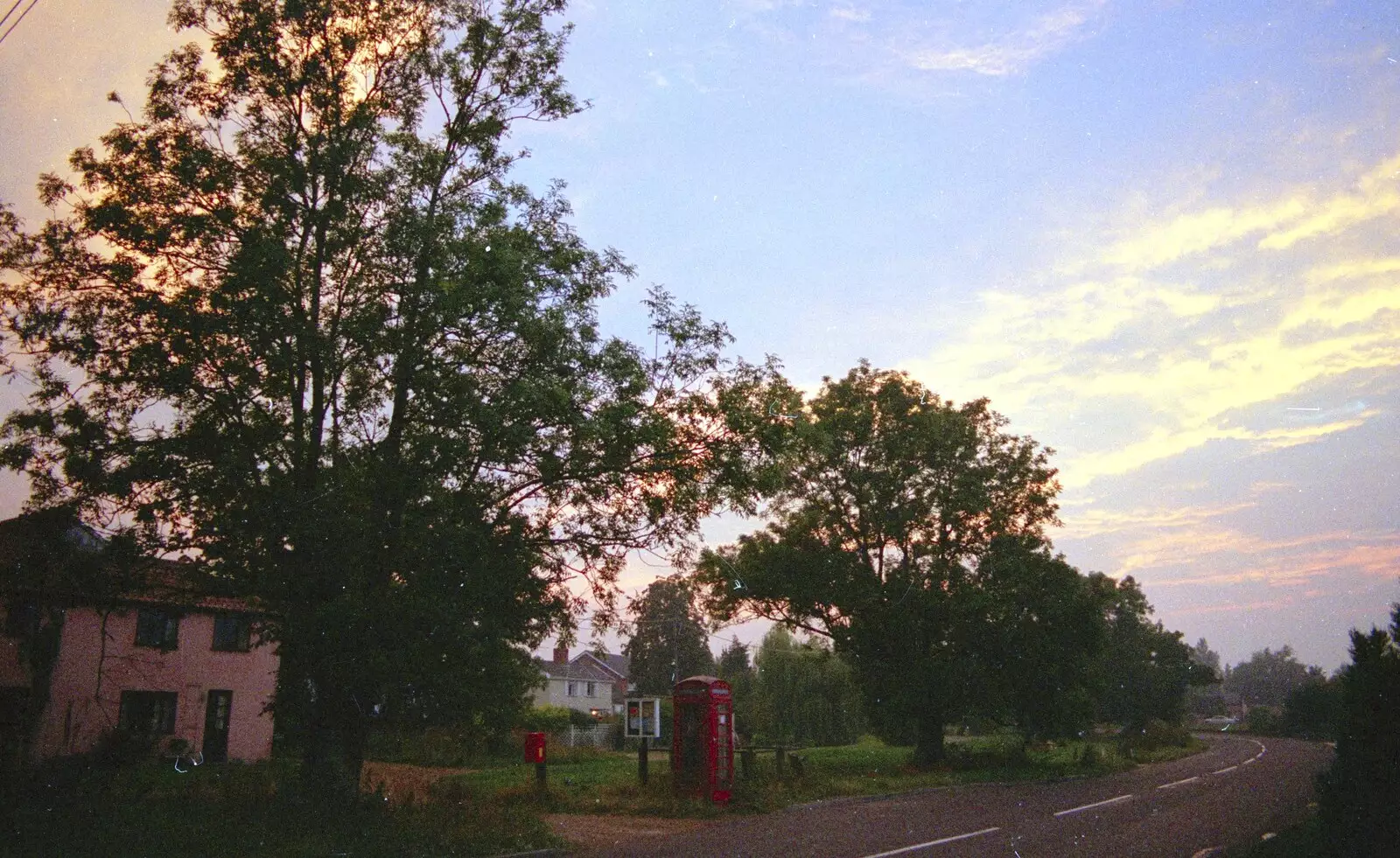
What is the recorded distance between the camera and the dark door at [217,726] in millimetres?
30578

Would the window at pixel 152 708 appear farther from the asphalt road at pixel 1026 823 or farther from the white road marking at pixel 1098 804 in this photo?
the white road marking at pixel 1098 804

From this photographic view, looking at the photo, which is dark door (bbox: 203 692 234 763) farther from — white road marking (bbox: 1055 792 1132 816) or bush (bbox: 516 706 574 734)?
white road marking (bbox: 1055 792 1132 816)

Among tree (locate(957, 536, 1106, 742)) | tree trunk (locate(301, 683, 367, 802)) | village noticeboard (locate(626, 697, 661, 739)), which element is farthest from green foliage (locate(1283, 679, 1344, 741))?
tree trunk (locate(301, 683, 367, 802))

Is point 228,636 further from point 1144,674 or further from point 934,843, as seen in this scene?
point 1144,674

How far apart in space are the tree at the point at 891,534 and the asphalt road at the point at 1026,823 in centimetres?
622

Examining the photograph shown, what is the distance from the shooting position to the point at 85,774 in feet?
42.0

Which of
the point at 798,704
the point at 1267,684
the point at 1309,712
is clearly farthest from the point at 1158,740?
the point at 1267,684

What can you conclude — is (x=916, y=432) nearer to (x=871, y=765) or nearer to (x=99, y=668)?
(x=871, y=765)

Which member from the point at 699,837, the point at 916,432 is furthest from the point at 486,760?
the point at 699,837

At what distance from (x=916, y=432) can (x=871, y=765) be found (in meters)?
11.7

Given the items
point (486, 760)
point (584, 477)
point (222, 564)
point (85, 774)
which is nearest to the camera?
point (85, 774)

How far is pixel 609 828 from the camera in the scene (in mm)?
15305

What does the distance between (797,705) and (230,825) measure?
44.3 metres

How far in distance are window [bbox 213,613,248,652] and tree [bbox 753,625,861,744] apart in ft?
99.3
